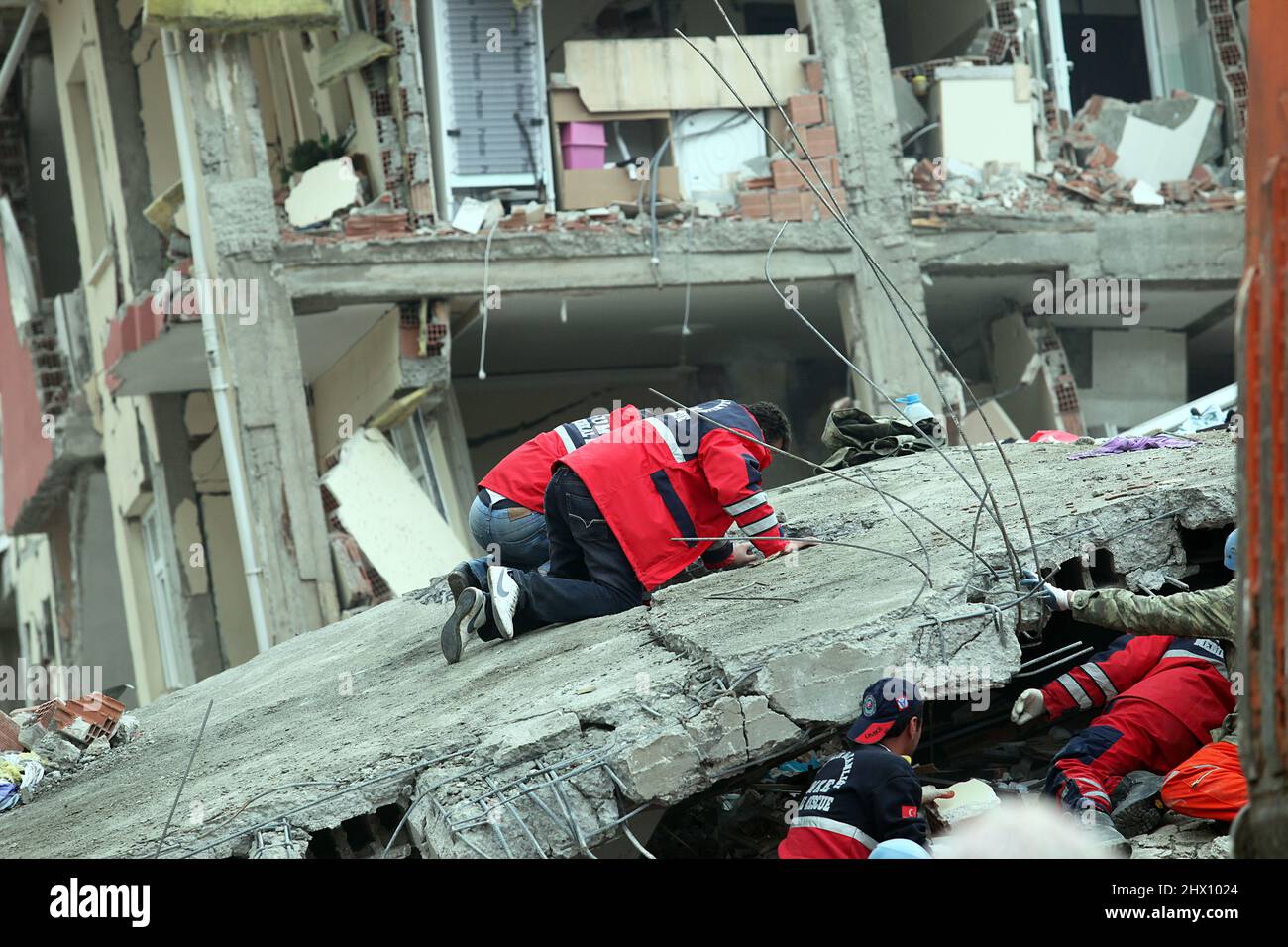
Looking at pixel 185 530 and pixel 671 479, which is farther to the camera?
pixel 185 530

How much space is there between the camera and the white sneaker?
6.65 m

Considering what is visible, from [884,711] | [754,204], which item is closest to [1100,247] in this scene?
[754,204]

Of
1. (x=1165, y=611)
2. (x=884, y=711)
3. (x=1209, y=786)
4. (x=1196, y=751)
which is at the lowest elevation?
(x=1196, y=751)

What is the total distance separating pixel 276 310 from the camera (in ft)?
40.1

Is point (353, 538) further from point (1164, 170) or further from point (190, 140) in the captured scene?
point (1164, 170)

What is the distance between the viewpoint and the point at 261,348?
12.2 m

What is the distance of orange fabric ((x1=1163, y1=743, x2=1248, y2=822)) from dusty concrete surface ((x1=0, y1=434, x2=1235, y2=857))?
63 cm

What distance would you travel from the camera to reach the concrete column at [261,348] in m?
12.1

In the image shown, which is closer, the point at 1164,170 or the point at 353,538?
the point at 353,538

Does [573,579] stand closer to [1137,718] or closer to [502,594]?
[502,594]

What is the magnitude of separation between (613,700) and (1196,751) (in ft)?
6.89
